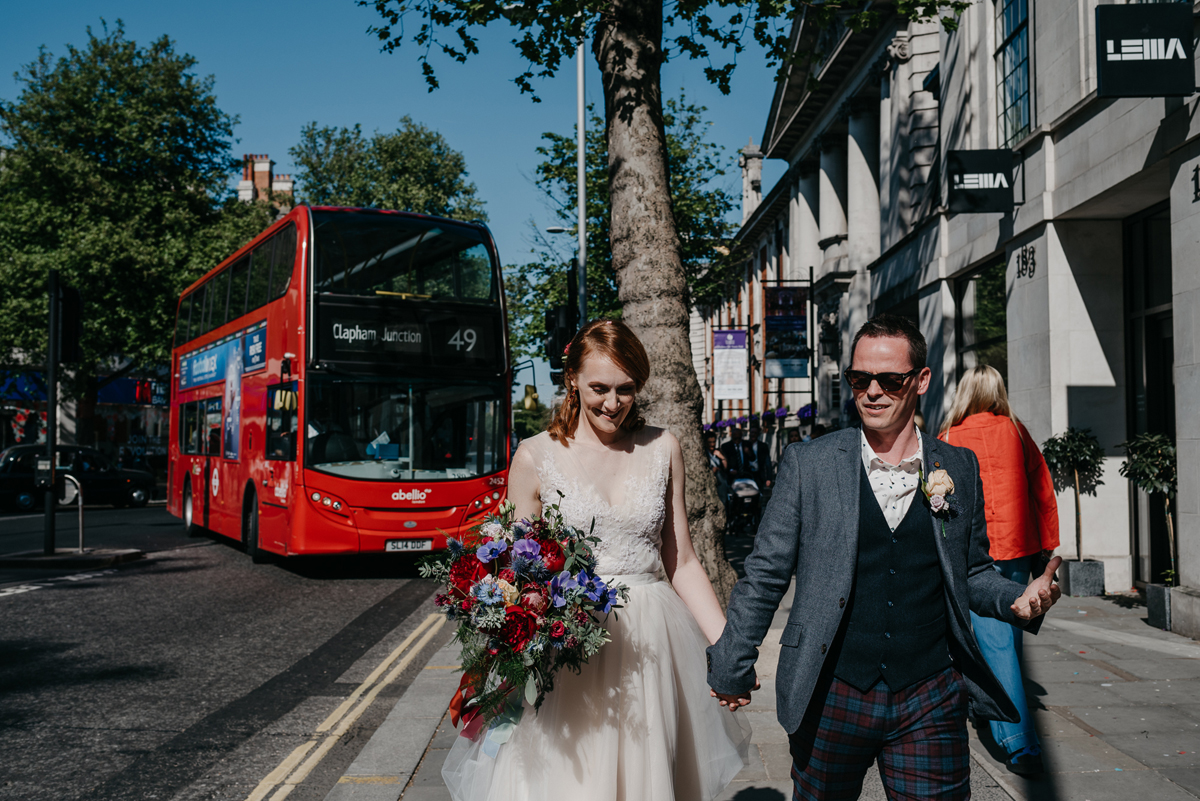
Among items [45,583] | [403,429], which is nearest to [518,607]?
[403,429]

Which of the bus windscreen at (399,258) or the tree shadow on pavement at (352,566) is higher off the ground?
the bus windscreen at (399,258)

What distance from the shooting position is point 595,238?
1081 inches

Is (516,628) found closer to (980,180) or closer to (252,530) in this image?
(980,180)

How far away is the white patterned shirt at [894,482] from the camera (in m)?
2.58

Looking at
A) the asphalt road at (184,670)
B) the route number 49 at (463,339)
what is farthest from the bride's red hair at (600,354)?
the route number 49 at (463,339)

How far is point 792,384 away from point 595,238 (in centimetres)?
1223

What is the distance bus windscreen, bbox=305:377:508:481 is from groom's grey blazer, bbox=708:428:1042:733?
9.11 meters

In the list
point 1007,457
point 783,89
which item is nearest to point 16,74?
point 783,89

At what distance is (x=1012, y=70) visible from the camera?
12.6 metres

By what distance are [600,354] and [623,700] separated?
1.01 m

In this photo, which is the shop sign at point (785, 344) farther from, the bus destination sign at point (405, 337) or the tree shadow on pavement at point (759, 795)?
the tree shadow on pavement at point (759, 795)

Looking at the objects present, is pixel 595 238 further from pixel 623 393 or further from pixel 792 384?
pixel 623 393

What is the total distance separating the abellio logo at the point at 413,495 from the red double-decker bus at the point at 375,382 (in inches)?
0.5

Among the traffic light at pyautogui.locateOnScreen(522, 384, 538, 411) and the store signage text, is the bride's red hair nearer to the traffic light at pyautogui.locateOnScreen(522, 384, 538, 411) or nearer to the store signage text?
the traffic light at pyautogui.locateOnScreen(522, 384, 538, 411)
